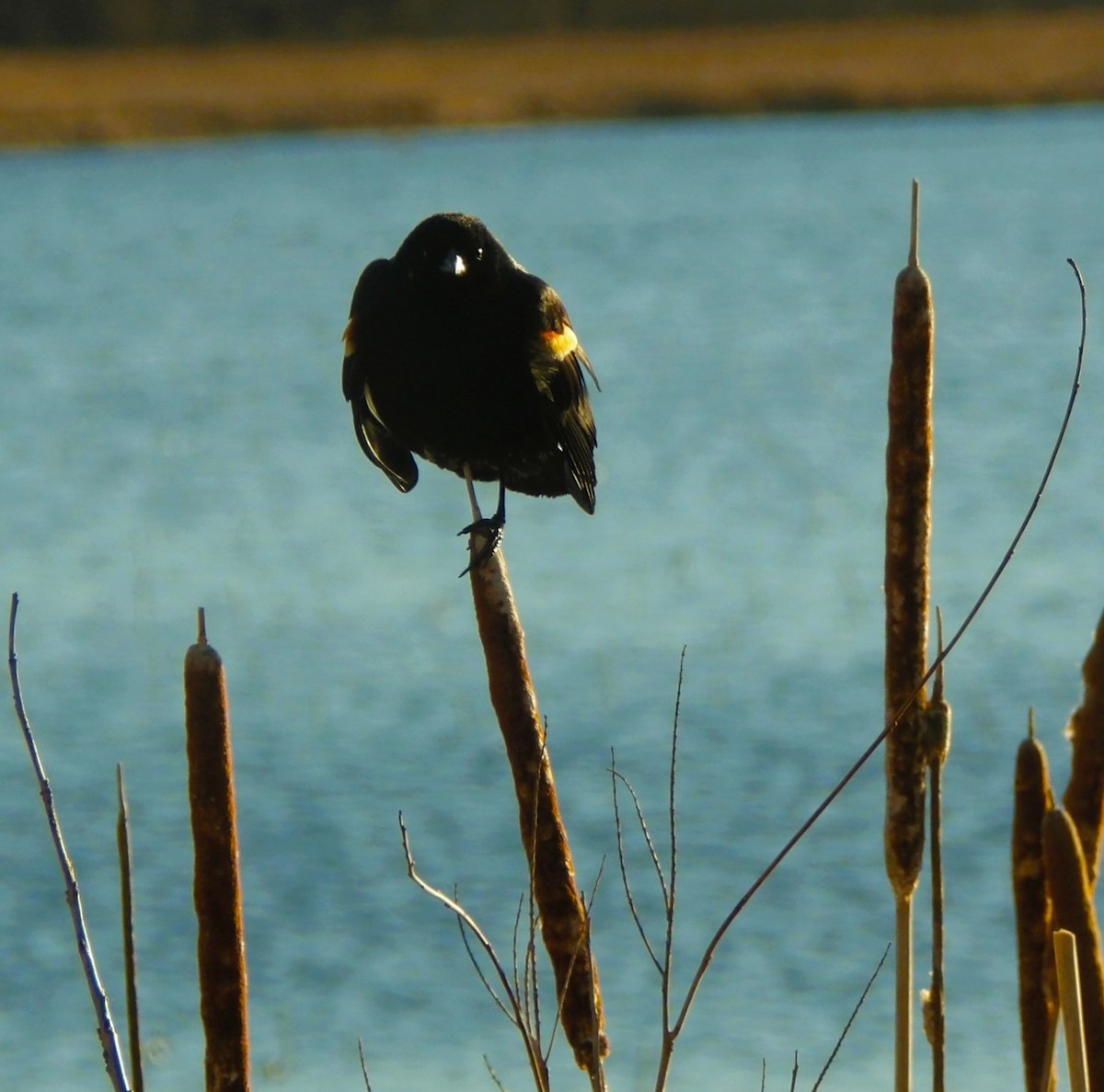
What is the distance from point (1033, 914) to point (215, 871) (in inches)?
40.4

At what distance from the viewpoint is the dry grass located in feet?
69.9

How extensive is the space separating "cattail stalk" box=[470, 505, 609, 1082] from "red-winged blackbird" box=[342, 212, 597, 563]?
36.5 inches

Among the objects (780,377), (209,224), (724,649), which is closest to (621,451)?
(780,377)

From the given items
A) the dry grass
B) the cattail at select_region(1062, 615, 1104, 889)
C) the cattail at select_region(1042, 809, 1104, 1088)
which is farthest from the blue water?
the dry grass

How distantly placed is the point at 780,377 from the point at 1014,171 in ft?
25.5

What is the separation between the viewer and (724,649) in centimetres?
759

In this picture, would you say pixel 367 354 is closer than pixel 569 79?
Yes

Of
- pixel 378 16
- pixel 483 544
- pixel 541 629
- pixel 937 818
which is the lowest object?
pixel 937 818

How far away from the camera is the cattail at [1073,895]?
2.09 m

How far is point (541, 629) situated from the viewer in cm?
783

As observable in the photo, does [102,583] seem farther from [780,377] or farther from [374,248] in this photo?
[374,248]

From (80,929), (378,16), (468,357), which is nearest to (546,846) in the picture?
(80,929)

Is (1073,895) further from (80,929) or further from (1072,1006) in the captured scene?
(80,929)

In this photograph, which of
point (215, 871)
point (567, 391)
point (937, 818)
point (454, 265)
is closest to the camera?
point (215, 871)
